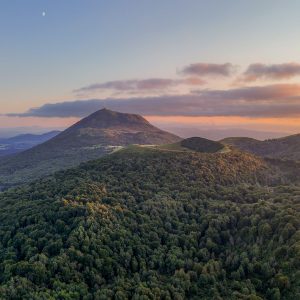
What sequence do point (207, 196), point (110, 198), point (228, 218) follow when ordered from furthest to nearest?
point (207, 196), point (110, 198), point (228, 218)

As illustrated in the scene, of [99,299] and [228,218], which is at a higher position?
[228,218]

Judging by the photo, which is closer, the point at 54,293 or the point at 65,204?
the point at 54,293

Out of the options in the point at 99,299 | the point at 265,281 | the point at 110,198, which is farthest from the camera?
the point at 110,198

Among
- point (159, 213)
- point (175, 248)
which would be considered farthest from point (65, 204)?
point (175, 248)

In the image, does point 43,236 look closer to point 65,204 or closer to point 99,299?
point 65,204

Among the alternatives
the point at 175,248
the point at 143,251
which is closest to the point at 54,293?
the point at 143,251

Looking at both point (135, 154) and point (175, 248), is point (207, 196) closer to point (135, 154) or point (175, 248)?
point (175, 248)

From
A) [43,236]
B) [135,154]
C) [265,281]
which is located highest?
[135,154]
